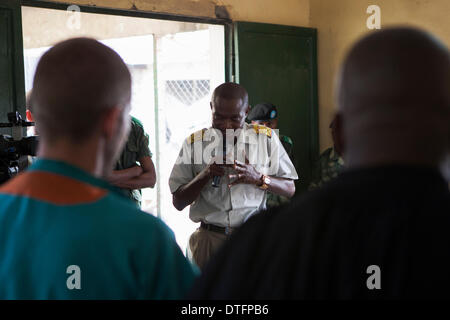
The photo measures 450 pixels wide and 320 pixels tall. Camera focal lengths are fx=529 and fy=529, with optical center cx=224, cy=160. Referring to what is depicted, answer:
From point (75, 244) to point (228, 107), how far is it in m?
1.90

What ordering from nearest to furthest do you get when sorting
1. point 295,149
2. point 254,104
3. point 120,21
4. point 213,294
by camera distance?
point 213,294, point 254,104, point 295,149, point 120,21

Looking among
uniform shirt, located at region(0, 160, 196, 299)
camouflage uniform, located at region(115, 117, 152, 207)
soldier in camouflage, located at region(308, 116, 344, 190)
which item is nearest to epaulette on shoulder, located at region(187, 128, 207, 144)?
camouflage uniform, located at region(115, 117, 152, 207)

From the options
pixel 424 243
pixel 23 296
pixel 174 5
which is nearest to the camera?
pixel 424 243

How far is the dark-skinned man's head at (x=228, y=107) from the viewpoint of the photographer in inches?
110

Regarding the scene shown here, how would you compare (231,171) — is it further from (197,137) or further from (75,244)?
(75,244)

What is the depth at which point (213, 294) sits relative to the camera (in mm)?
784

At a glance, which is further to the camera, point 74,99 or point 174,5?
point 174,5

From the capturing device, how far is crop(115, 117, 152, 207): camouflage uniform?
9.96 feet

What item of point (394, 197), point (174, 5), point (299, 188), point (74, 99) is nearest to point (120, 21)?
point (174, 5)

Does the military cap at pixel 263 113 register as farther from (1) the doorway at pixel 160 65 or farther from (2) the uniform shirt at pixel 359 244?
(2) the uniform shirt at pixel 359 244

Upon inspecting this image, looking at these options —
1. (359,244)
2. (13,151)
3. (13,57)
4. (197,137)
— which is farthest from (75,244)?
(13,57)

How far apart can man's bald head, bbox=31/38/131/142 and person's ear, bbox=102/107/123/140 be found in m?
0.01

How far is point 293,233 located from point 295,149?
432cm

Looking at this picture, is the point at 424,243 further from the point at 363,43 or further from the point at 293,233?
the point at 363,43
